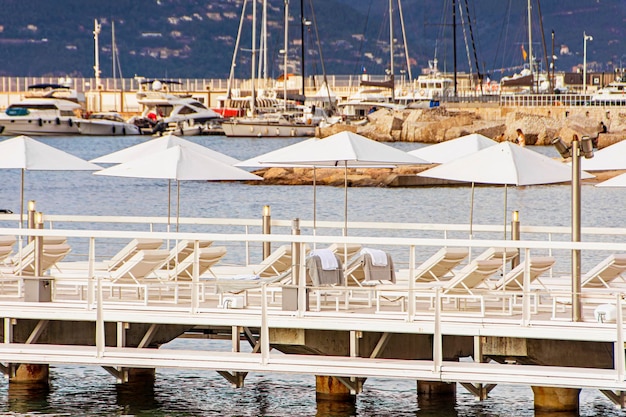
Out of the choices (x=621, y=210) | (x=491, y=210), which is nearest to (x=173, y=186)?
(x=491, y=210)

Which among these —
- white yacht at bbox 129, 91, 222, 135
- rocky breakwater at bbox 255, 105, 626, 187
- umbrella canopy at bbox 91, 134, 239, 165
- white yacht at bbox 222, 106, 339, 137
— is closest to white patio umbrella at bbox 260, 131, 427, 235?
umbrella canopy at bbox 91, 134, 239, 165

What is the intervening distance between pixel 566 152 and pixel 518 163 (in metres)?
2.78

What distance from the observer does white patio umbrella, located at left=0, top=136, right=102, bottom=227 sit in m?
16.8

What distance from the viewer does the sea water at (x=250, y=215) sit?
13242 millimetres

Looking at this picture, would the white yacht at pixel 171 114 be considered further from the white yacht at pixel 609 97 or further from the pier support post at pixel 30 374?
the pier support post at pixel 30 374

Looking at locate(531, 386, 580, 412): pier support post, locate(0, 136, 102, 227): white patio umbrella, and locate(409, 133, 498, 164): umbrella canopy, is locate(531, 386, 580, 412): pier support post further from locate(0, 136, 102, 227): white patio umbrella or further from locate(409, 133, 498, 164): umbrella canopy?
locate(0, 136, 102, 227): white patio umbrella

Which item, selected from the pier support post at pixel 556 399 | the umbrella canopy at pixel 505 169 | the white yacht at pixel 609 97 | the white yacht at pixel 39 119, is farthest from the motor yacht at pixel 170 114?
the pier support post at pixel 556 399

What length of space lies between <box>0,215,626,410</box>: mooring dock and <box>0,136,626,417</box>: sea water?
0.55 metres

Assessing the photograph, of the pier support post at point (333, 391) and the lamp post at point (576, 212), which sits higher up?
the lamp post at point (576, 212)

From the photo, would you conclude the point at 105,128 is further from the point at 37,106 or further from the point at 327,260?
the point at 327,260

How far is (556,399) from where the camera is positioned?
38.5 feet

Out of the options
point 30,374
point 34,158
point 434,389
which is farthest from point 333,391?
point 34,158

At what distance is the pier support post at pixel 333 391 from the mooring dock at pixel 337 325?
0.04 ft

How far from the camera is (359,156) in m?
15.3
